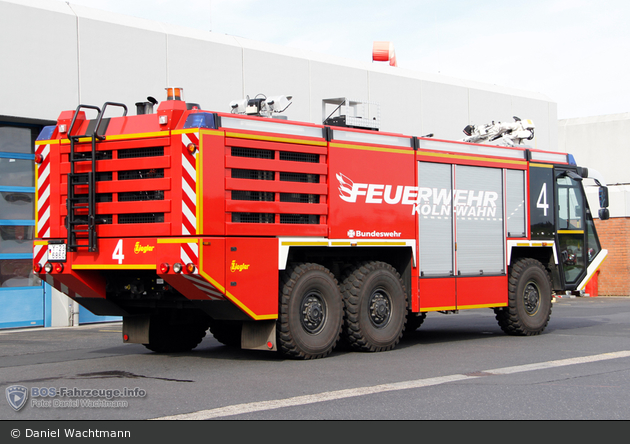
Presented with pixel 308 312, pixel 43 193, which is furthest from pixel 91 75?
pixel 308 312

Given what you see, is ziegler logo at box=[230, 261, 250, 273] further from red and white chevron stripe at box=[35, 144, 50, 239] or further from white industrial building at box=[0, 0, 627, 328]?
white industrial building at box=[0, 0, 627, 328]

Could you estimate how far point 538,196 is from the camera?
13.8m

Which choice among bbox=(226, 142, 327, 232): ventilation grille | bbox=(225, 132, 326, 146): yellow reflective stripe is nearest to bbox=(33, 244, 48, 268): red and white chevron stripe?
bbox=(226, 142, 327, 232): ventilation grille

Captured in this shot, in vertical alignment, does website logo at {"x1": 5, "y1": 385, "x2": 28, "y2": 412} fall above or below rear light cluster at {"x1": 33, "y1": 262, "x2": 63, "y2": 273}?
below

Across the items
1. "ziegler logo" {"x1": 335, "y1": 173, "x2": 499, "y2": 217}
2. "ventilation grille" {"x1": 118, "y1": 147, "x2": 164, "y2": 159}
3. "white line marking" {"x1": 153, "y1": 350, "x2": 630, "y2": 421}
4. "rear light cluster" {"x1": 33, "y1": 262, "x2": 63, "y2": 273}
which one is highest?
"ventilation grille" {"x1": 118, "y1": 147, "x2": 164, "y2": 159}

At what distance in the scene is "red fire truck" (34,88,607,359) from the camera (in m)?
9.39

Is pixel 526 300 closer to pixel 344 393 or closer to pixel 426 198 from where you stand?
pixel 426 198

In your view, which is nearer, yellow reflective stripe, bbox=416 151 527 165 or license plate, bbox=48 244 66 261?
license plate, bbox=48 244 66 261

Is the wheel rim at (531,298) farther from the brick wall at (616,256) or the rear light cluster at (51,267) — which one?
the brick wall at (616,256)

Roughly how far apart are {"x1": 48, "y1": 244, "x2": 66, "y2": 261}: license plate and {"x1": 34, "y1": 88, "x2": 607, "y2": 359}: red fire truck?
0.02 m

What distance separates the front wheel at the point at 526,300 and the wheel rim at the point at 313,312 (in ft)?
13.8

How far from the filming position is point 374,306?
11.1 m
